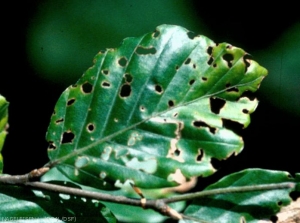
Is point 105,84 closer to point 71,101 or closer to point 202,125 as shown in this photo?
point 71,101

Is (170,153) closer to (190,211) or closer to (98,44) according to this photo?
(190,211)

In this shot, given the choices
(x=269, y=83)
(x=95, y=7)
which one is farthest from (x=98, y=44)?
(x=269, y=83)

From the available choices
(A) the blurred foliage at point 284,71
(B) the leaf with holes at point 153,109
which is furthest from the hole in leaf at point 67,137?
(A) the blurred foliage at point 284,71

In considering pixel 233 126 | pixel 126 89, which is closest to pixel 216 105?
pixel 233 126

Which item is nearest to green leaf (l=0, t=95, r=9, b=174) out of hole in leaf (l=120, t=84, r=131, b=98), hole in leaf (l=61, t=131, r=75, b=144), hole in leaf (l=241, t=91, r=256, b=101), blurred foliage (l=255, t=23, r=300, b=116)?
hole in leaf (l=61, t=131, r=75, b=144)

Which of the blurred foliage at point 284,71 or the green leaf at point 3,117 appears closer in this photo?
the green leaf at point 3,117

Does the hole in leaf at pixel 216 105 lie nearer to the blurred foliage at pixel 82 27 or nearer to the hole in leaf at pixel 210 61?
the hole in leaf at pixel 210 61

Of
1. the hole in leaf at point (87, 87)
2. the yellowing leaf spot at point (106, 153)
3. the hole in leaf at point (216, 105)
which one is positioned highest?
the hole in leaf at point (87, 87)

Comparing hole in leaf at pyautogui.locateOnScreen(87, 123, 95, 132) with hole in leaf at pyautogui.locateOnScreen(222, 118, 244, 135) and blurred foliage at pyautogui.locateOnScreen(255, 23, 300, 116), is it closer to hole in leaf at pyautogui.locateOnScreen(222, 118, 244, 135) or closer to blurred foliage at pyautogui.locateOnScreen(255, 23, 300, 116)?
hole in leaf at pyautogui.locateOnScreen(222, 118, 244, 135)
